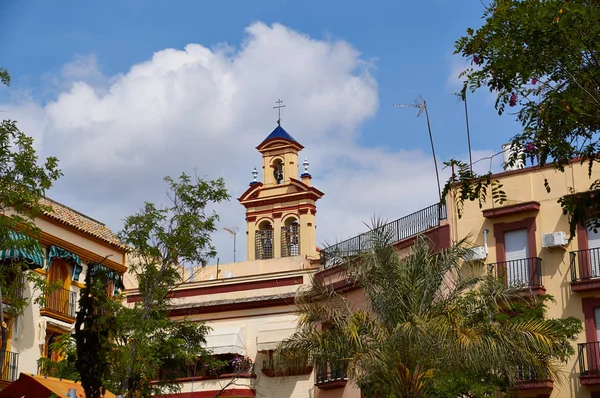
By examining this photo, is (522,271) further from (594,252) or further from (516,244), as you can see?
(594,252)

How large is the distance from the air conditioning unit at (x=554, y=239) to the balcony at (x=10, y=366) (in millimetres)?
16411

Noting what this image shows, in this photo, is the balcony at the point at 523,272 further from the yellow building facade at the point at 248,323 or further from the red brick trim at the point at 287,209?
the red brick trim at the point at 287,209

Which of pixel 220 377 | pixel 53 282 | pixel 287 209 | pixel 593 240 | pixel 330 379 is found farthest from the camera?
pixel 287 209

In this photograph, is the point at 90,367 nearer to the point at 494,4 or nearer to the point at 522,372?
the point at 494,4

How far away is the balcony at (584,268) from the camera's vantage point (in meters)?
27.9

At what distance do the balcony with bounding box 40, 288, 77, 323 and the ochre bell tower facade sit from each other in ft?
46.4

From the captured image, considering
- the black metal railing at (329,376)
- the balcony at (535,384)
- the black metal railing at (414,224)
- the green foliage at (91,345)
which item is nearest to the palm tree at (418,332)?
the balcony at (535,384)

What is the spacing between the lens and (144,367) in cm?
2645

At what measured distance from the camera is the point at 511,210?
29266 mm

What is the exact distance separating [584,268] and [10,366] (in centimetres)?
1738

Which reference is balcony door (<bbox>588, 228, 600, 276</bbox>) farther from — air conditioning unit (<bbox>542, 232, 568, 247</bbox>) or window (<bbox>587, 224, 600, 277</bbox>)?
air conditioning unit (<bbox>542, 232, 568, 247</bbox>)

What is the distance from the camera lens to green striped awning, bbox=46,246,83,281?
34.7 meters

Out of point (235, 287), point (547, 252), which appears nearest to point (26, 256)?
point (235, 287)

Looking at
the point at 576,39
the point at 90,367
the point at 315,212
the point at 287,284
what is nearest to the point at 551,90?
the point at 576,39
